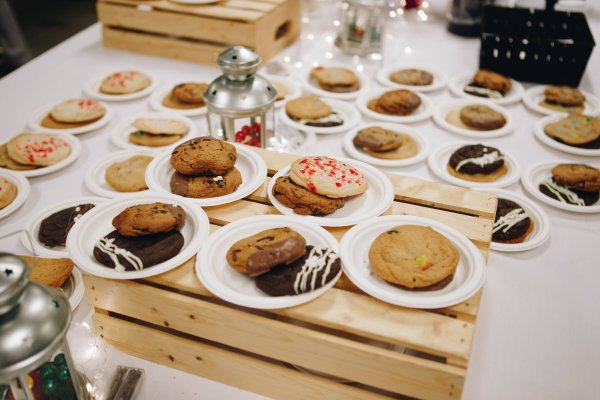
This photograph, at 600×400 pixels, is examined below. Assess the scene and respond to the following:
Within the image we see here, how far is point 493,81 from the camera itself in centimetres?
273

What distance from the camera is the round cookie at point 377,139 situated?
2.17 metres

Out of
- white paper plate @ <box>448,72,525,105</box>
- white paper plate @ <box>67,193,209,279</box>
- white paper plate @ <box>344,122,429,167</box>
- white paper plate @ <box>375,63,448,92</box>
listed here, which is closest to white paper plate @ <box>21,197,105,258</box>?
white paper plate @ <box>67,193,209,279</box>

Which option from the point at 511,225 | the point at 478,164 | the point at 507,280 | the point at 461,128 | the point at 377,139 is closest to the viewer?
the point at 507,280

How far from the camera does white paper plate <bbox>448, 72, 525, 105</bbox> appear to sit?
105 inches

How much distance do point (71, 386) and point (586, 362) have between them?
1.31 meters

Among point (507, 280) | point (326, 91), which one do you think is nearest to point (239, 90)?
point (326, 91)

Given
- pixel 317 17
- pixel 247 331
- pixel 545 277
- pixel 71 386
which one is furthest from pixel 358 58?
pixel 71 386

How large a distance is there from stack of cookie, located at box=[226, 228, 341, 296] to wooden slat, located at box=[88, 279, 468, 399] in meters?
0.09

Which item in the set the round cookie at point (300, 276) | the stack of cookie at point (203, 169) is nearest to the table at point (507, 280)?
the round cookie at point (300, 276)

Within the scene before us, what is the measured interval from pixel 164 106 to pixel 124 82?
0.28 m

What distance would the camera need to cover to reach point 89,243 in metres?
1.42

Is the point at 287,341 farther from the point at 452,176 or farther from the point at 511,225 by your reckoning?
the point at 452,176

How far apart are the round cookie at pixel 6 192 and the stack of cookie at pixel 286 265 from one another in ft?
3.45

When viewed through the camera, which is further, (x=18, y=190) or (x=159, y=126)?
(x=159, y=126)
